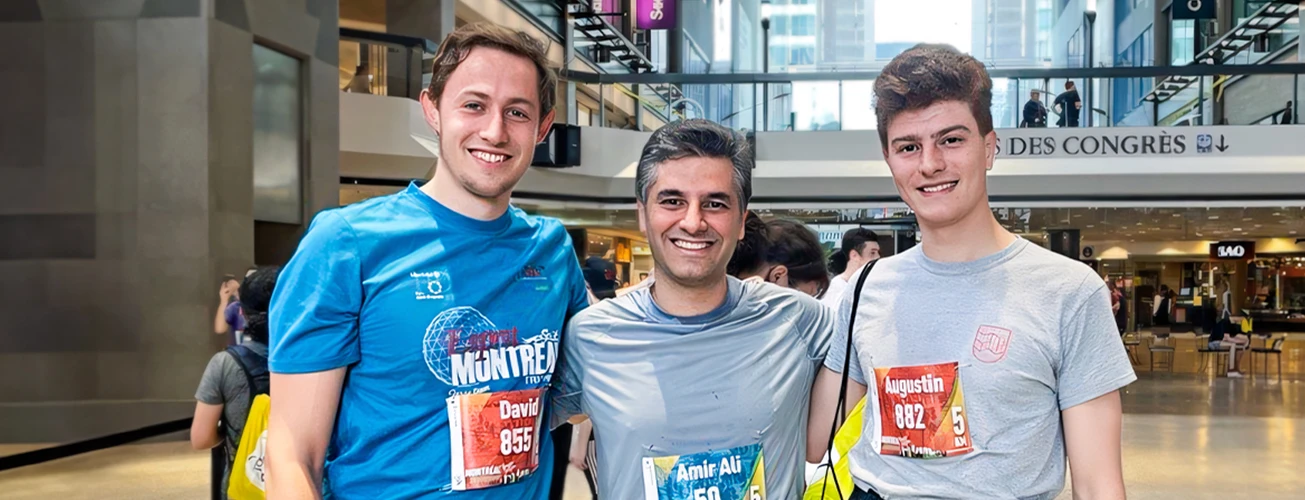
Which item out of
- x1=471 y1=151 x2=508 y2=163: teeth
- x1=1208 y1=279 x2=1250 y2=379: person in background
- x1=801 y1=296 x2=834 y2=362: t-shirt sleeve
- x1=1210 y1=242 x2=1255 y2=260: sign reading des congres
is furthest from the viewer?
x1=1210 y1=242 x2=1255 y2=260: sign reading des congres

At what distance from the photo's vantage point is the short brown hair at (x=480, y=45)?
1.89m

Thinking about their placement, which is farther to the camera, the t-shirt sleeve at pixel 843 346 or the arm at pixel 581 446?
the arm at pixel 581 446

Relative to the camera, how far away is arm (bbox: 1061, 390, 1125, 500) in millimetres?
1692

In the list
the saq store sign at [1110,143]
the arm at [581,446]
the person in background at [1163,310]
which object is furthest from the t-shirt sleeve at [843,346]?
the person in background at [1163,310]

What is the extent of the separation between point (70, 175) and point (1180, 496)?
9.30 m

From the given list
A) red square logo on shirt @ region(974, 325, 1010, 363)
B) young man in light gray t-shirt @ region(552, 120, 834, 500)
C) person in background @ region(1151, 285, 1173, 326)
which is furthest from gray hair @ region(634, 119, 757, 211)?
person in background @ region(1151, 285, 1173, 326)

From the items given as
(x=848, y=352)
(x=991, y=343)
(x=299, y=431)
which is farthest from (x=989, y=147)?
(x=299, y=431)

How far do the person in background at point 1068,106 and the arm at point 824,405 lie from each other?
15.1 meters

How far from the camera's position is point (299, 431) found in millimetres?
1733

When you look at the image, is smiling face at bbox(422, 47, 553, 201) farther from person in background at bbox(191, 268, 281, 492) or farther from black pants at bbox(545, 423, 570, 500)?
person in background at bbox(191, 268, 281, 492)

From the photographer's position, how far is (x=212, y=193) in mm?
8812

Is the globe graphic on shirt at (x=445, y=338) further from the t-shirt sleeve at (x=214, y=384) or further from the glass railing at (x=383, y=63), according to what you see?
the glass railing at (x=383, y=63)

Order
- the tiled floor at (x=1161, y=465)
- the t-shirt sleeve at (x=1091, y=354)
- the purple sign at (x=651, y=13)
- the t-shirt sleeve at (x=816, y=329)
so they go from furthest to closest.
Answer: the purple sign at (x=651, y=13), the tiled floor at (x=1161, y=465), the t-shirt sleeve at (x=816, y=329), the t-shirt sleeve at (x=1091, y=354)

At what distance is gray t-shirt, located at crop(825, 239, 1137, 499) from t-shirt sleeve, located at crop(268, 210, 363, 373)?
991mm
